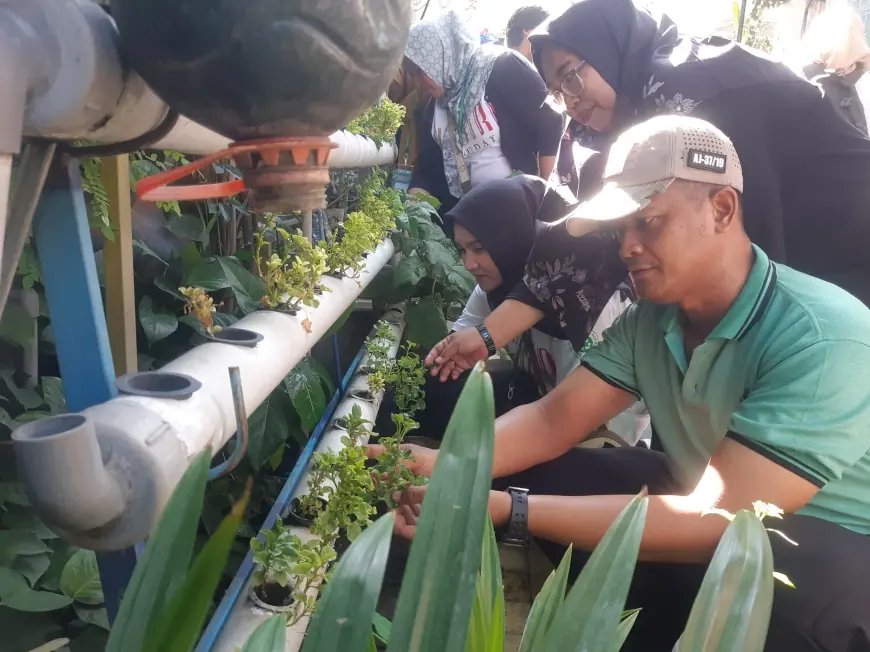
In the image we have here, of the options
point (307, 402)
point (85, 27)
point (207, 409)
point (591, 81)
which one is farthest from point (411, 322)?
point (85, 27)

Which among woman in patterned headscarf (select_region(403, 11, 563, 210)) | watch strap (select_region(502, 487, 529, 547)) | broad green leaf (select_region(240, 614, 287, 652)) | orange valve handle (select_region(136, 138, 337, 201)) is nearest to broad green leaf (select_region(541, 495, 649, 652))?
broad green leaf (select_region(240, 614, 287, 652))

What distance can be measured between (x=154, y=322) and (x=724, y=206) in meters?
1.04

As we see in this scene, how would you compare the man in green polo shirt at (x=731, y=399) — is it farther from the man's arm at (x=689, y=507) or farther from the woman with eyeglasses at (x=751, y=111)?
the woman with eyeglasses at (x=751, y=111)

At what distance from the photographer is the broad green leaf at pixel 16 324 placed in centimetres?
105

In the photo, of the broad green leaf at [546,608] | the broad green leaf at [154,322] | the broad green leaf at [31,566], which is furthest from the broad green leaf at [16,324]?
the broad green leaf at [546,608]

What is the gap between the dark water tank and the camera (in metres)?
0.44

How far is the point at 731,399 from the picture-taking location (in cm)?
119

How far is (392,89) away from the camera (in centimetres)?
294

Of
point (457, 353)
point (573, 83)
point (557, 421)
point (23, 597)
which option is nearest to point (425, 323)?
point (457, 353)

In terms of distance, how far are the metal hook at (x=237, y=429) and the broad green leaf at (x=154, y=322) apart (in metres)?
0.65

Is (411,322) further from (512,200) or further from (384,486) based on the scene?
(384,486)

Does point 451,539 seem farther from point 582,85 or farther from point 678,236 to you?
point 582,85

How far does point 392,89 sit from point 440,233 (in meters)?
0.98

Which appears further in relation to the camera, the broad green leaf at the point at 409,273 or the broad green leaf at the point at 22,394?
the broad green leaf at the point at 409,273
